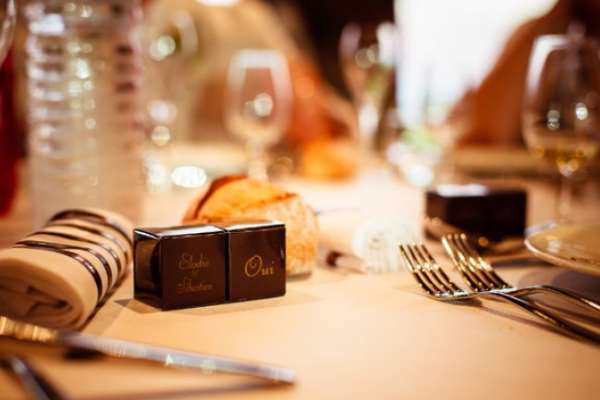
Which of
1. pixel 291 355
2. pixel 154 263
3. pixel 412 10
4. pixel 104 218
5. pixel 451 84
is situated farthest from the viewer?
pixel 412 10

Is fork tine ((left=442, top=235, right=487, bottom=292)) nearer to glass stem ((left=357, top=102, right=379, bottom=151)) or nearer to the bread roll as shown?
the bread roll

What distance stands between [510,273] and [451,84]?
2.56 feet

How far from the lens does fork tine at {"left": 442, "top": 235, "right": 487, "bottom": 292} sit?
0.86m

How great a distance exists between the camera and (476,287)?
857 mm

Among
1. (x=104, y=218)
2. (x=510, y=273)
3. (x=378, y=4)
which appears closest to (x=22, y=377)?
(x=104, y=218)

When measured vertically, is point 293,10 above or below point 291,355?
above

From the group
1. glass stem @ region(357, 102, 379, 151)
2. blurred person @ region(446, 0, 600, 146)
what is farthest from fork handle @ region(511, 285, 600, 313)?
blurred person @ region(446, 0, 600, 146)

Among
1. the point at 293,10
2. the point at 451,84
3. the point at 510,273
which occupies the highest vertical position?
the point at 293,10

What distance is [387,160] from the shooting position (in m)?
2.10

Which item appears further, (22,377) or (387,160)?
(387,160)

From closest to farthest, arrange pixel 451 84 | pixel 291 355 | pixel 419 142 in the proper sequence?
1. pixel 291 355
2. pixel 451 84
3. pixel 419 142

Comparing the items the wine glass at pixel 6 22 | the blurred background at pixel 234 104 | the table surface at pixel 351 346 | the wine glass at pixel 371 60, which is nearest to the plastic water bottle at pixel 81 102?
the blurred background at pixel 234 104

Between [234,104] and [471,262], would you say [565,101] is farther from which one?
[234,104]

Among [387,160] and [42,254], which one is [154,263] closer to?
[42,254]
